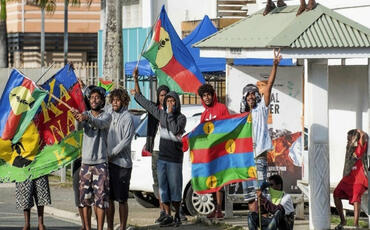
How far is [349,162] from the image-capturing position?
15242 millimetres

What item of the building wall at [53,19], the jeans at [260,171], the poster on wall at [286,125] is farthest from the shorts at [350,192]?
the building wall at [53,19]

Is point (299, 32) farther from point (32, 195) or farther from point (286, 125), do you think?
point (32, 195)

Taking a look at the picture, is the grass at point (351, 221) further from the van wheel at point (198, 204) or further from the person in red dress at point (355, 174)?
the van wheel at point (198, 204)

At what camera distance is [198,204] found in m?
17.3

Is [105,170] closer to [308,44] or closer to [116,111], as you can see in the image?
[116,111]

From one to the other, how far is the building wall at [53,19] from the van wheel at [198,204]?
35.9 m

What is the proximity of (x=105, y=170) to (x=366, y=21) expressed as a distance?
6.30 meters

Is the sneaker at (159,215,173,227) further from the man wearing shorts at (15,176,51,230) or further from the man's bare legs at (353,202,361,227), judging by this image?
the man's bare legs at (353,202,361,227)

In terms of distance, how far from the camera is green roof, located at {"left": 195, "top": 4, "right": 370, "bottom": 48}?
13984 millimetres

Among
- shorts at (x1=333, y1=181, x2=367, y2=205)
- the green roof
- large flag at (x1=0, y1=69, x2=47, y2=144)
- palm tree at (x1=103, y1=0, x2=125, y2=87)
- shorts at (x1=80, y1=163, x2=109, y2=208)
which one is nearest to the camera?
the green roof

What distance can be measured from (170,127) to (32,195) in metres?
2.04

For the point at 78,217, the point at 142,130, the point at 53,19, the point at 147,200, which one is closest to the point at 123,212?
the point at 78,217

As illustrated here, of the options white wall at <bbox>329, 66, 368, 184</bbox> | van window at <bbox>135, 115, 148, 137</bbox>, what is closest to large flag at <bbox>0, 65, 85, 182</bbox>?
van window at <bbox>135, 115, 148, 137</bbox>

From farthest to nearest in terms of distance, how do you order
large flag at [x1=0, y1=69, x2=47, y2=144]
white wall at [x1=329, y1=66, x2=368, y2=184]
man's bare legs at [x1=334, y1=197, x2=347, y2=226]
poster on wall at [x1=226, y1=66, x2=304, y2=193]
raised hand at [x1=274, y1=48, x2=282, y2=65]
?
white wall at [x1=329, y1=66, x2=368, y2=184], poster on wall at [x1=226, y1=66, x2=304, y2=193], man's bare legs at [x1=334, y1=197, x2=347, y2=226], large flag at [x1=0, y1=69, x2=47, y2=144], raised hand at [x1=274, y1=48, x2=282, y2=65]
